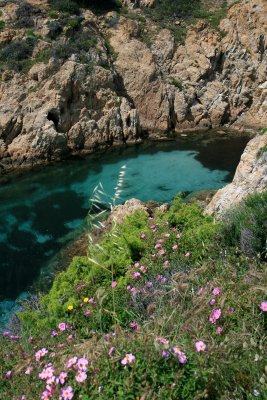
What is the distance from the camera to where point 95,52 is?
34.7 meters

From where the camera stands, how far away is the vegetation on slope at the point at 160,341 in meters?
3.53

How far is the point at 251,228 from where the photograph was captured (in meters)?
6.96

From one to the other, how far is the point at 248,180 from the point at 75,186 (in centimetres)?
1338

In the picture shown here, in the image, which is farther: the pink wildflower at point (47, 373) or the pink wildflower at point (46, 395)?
the pink wildflower at point (47, 373)

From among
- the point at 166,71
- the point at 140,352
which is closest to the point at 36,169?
the point at 166,71

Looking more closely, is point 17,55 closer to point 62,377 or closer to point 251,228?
point 251,228

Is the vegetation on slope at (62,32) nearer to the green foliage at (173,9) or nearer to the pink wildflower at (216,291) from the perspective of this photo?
the green foliage at (173,9)

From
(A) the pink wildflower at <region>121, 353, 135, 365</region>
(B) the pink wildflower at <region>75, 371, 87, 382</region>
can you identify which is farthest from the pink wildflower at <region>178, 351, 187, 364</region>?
(B) the pink wildflower at <region>75, 371, 87, 382</region>

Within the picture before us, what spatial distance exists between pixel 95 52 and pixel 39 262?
2378 centimetres

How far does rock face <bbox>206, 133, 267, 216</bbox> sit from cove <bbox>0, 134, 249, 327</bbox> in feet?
22.5

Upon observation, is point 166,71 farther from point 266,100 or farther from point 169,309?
point 169,309

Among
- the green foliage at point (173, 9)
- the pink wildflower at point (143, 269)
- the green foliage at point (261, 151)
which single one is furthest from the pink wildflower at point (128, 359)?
the green foliage at point (173, 9)

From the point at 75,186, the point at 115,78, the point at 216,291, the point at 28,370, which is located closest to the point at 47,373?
the point at 28,370

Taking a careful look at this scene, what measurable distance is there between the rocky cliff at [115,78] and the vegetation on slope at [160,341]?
904 inches
